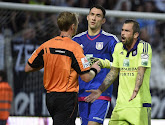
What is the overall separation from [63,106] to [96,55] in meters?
1.52

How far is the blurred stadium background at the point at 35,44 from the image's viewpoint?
9.18m

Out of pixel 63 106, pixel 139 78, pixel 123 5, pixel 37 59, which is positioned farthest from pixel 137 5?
pixel 63 106

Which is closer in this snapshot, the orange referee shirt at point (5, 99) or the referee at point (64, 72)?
the referee at point (64, 72)

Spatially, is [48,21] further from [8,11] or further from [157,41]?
[157,41]

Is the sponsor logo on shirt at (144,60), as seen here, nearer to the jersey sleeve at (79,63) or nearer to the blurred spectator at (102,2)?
the jersey sleeve at (79,63)

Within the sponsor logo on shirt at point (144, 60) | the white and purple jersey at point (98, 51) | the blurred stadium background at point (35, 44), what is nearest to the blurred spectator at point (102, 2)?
the blurred stadium background at point (35, 44)

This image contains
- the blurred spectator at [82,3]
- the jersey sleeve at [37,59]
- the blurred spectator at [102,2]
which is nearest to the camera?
the jersey sleeve at [37,59]

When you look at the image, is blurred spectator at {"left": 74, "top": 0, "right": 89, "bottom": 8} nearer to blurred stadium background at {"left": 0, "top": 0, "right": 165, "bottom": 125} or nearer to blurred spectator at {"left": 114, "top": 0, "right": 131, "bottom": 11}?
blurred spectator at {"left": 114, "top": 0, "right": 131, "bottom": 11}

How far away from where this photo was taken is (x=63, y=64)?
4750 millimetres

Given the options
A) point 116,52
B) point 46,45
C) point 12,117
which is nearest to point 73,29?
point 46,45

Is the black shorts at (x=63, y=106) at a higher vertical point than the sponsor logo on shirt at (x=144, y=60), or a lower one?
lower

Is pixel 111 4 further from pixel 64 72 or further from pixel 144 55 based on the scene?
pixel 64 72

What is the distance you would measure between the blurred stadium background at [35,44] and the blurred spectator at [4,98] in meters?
0.17

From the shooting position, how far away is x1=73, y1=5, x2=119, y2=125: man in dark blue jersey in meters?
6.03
